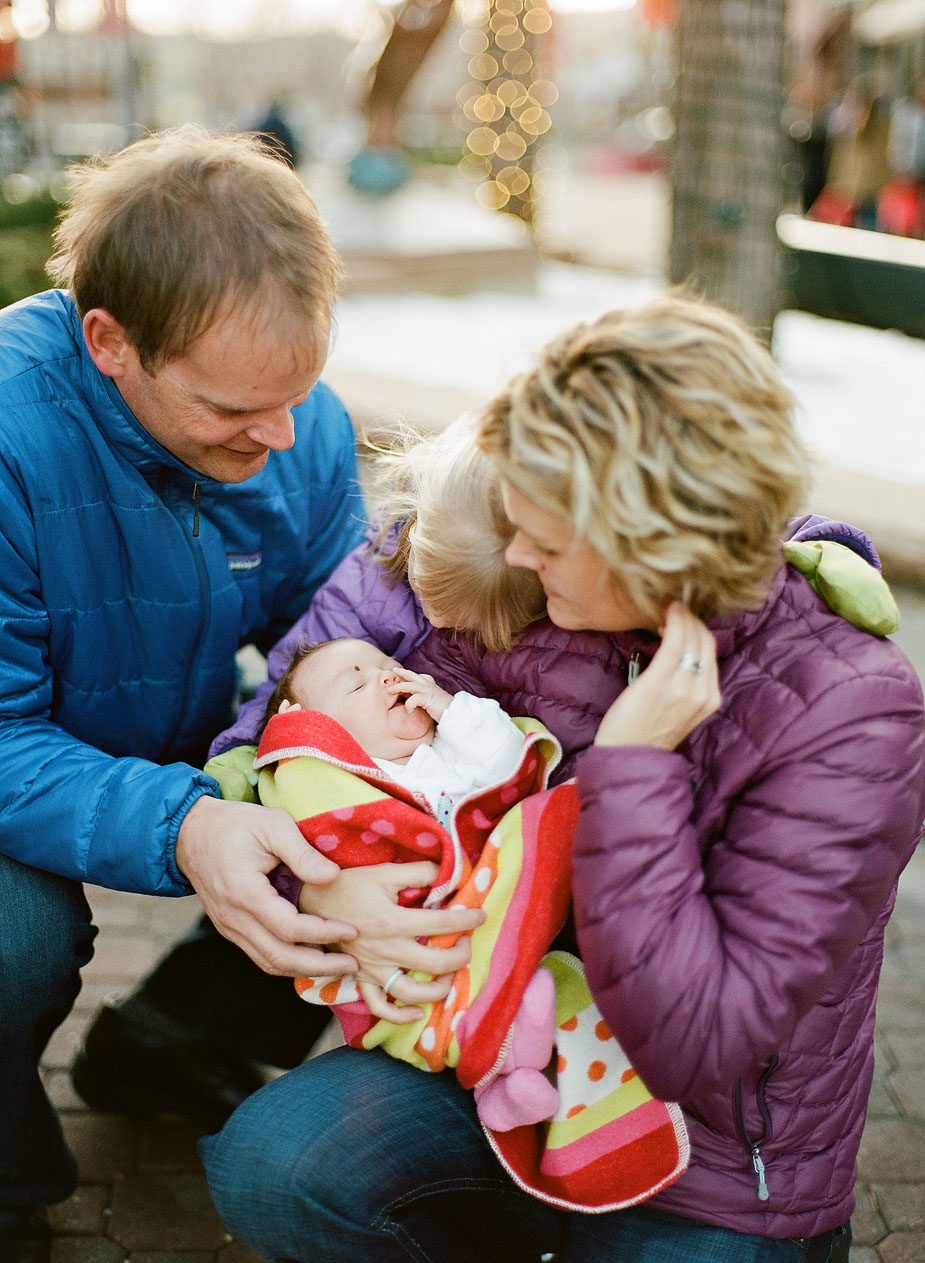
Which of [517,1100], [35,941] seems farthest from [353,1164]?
[35,941]

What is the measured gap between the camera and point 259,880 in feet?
5.50

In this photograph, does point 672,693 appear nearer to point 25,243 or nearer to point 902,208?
point 25,243

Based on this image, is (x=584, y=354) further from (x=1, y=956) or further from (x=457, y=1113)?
(x=1, y=956)

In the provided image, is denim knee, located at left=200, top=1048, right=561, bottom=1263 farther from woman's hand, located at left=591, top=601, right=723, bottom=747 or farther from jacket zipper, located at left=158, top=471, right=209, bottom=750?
jacket zipper, located at left=158, top=471, right=209, bottom=750

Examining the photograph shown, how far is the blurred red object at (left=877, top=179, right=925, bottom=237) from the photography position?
13055mm

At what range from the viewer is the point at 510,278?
1014cm

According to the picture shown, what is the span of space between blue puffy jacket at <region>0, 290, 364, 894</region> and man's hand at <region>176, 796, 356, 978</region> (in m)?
0.08

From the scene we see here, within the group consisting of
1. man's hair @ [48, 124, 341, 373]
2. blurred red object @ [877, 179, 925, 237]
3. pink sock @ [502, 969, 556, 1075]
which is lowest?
blurred red object @ [877, 179, 925, 237]

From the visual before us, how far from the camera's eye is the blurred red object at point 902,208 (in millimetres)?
13055

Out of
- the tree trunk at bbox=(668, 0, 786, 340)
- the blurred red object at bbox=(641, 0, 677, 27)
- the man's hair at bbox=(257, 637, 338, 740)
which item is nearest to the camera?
the man's hair at bbox=(257, 637, 338, 740)

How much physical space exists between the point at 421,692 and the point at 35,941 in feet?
2.38

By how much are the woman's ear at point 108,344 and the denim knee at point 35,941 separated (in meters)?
0.80

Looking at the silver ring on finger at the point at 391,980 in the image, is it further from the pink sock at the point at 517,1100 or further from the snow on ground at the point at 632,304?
the snow on ground at the point at 632,304

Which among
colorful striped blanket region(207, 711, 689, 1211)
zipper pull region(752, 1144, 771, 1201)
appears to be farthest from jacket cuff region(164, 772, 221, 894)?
zipper pull region(752, 1144, 771, 1201)
